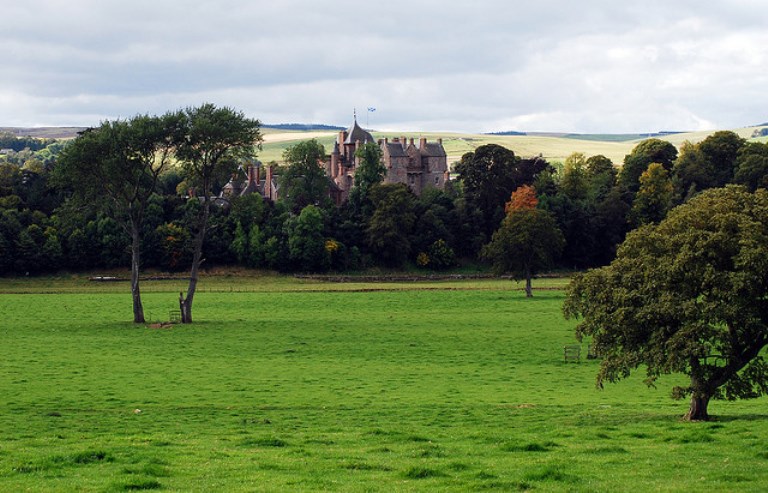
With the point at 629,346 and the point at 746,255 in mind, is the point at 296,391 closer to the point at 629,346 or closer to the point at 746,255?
the point at 629,346

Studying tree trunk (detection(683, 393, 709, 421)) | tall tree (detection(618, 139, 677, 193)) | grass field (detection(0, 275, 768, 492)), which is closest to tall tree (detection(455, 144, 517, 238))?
tall tree (detection(618, 139, 677, 193))

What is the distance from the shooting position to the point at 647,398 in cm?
3741

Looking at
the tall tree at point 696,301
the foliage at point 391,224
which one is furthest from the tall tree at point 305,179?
the tall tree at point 696,301

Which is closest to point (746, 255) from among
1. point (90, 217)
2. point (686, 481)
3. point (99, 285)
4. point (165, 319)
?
point (686, 481)

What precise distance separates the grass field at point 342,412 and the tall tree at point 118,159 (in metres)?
8.80

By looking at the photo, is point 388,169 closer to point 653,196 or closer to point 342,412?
point 653,196

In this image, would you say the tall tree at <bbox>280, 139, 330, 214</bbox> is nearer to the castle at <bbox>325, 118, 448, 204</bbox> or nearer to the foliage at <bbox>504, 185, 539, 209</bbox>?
the castle at <bbox>325, 118, 448, 204</bbox>

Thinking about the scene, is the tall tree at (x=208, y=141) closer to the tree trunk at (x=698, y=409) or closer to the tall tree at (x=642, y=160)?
the tree trunk at (x=698, y=409)

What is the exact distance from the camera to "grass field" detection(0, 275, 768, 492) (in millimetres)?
20312

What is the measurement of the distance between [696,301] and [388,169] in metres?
127

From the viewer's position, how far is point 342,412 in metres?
33.4

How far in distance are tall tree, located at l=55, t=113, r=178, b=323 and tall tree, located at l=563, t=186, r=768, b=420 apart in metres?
45.8

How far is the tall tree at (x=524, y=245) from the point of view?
9550 cm

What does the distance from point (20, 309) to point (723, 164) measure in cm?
11824
